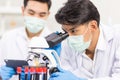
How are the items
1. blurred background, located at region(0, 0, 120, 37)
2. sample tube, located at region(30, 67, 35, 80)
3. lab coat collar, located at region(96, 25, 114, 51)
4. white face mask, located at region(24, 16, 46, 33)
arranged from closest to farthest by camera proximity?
1. sample tube, located at region(30, 67, 35, 80)
2. lab coat collar, located at region(96, 25, 114, 51)
3. white face mask, located at region(24, 16, 46, 33)
4. blurred background, located at region(0, 0, 120, 37)

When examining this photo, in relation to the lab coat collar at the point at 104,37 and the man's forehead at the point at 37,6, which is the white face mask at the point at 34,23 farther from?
the lab coat collar at the point at 104,37

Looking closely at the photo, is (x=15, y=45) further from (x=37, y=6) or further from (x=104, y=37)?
(x=104, y=37)

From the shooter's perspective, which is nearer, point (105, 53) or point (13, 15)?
point (105, 53)

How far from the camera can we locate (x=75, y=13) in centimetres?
130

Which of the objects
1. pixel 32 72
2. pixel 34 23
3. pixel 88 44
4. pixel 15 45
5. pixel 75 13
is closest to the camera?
pixel 32 72

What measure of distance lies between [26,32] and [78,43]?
509mm

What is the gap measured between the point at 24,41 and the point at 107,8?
66cm

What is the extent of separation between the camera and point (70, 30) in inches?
52.8

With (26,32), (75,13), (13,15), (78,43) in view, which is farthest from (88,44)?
(13,15)

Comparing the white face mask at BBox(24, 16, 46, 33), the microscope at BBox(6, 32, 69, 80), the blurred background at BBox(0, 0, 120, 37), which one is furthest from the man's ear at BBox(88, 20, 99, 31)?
the blurred background at BBox(0, 0, 120, 37)

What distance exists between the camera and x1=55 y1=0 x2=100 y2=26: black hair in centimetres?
130

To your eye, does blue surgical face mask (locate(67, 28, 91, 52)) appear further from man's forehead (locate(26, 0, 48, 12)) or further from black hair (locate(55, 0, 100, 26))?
man's forehead (locate(26, 0, 48, 12))

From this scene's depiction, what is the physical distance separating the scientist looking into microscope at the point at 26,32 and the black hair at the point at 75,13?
0.36m

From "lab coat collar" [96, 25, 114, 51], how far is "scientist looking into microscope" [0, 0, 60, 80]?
0.42 metres
